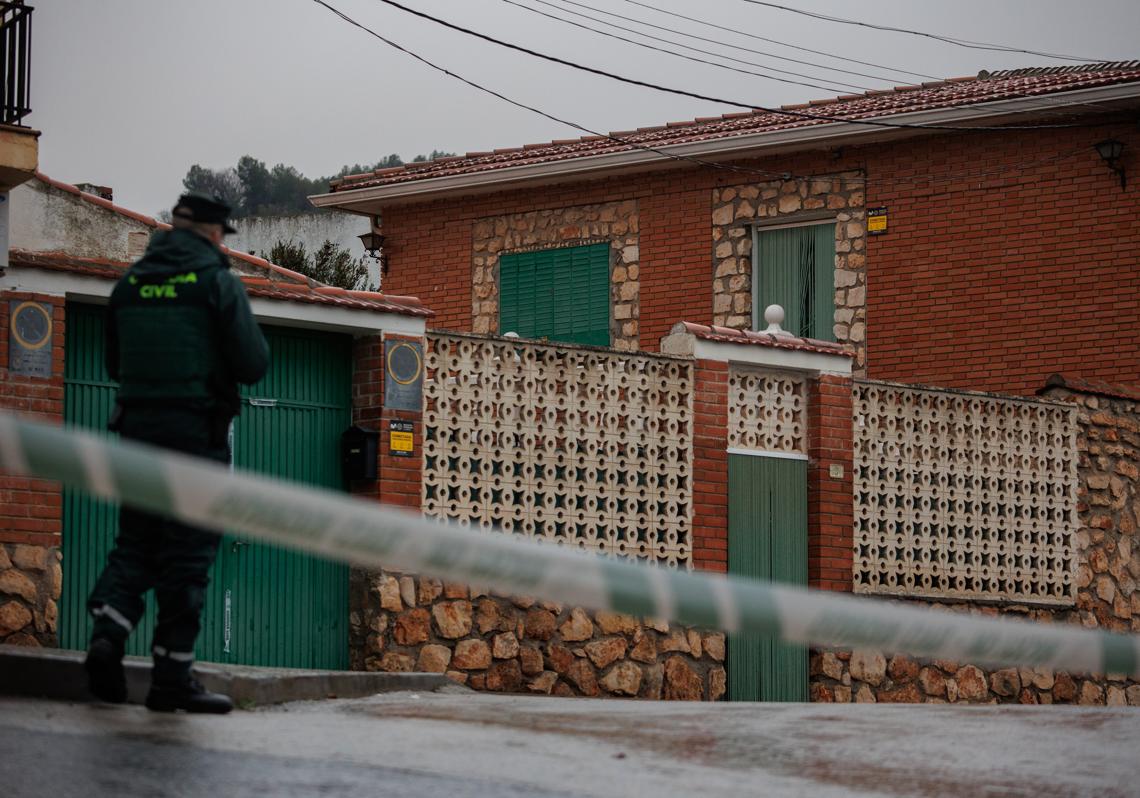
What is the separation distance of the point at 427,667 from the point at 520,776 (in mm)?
5504

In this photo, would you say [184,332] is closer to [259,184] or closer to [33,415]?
[33,415]

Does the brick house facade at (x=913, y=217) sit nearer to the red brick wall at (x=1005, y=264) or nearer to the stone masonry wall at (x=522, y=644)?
the red brick wall at (x=1005, y=264)

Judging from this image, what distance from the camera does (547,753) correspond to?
599 cm

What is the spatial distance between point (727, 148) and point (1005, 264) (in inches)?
126

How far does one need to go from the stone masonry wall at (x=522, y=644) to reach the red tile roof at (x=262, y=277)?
173 cm

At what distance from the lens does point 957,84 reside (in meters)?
19.6

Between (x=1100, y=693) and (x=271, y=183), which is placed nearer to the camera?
(x=1100, y=693)

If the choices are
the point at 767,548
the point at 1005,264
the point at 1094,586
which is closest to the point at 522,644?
the point at 767,548

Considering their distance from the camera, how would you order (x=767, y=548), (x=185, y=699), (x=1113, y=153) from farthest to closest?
(x=1113, y=153), (x=767, y=548), (x=185, y=699)

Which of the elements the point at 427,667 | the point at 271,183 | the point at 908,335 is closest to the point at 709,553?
the point at 427,667

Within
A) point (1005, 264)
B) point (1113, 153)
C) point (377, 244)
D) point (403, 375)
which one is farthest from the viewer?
point (377, 244)

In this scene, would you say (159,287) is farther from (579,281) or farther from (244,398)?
(579,281)

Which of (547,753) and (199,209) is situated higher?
(199,209)

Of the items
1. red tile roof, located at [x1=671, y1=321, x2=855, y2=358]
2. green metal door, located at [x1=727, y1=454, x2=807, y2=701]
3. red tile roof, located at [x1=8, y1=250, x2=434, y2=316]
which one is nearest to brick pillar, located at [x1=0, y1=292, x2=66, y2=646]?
red tile roof, located at [x1=8, y1=250, x2=434, y2=316]
